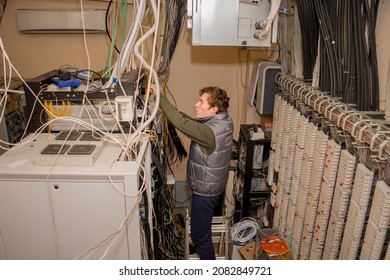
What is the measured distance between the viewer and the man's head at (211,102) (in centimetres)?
217

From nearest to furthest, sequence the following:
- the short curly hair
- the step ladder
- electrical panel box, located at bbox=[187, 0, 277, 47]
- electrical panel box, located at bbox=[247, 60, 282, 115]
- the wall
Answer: electrical panel box, located at bbox=[187, 0, 277, 47]
the short curly hair
the step ladder
electrical panel box, located at bbox=[247, 60, 282, 115]
the wall

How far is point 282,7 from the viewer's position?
238cm

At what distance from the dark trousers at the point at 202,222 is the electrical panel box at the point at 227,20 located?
1058mm

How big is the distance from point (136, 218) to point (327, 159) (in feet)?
3.48

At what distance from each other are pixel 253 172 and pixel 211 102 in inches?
39.3

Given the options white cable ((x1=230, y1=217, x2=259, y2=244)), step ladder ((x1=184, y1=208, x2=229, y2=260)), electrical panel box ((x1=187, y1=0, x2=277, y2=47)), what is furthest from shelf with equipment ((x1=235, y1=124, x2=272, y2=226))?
electrical panel box ((x1=187, y1=0, x2=277, y2=47))

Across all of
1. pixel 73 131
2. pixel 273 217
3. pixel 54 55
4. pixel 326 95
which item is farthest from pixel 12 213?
pixel 54 55

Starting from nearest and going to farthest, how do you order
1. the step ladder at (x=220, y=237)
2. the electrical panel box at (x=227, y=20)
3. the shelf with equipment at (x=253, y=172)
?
the electrical panel box at (x=227, y=20) → the step ladder at (x=220, y=237) → the shelf with equipment at (x=253, y=172)

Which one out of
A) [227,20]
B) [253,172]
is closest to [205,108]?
[227,20]

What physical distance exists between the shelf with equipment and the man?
624 millimetres

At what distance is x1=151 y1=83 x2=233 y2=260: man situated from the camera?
2.09m

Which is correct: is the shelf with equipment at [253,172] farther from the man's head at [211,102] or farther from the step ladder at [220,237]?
the man's head at [211,102]

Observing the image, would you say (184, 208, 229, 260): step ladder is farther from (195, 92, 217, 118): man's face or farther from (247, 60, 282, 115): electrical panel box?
(247, 60, 282, 115): electrical panel box

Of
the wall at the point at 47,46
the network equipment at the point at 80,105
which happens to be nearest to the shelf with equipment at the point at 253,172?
the network equipment at the point at 80,105
